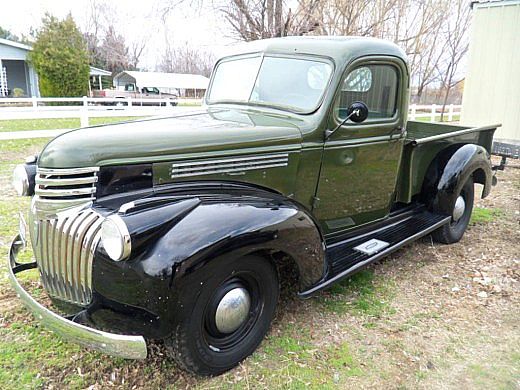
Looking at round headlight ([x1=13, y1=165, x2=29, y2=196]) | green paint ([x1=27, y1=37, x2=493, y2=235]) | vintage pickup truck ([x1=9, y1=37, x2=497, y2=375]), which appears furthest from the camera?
round headlight ([x1=13, y1=165, x2=29, y2=196])

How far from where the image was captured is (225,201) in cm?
260

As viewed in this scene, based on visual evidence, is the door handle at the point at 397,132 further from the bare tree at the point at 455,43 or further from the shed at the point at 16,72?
the shed at the point at 16,72

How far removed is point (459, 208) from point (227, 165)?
3249 millimetres

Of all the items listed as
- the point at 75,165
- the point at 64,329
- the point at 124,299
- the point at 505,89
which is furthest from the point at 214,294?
the point at 505,89

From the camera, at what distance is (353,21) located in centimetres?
1212

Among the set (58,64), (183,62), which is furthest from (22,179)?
(183,62)

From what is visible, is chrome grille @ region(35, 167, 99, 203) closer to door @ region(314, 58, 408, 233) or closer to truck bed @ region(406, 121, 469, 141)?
door @ region(314, 58, 408, 233)

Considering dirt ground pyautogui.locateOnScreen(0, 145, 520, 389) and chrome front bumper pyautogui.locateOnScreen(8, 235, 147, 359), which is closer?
chrome front bumper pyautogui.locateOnScreen(8, 235, 147, 359)

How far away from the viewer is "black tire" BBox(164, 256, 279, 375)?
7.84ft

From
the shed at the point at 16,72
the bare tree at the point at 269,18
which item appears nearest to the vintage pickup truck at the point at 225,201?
the bare tree at the point at 269,18

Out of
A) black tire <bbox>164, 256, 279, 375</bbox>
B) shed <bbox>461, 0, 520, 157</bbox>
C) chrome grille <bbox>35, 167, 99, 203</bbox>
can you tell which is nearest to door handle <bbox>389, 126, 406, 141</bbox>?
black tire <bbox>164, 256, 279, 375</bbox>

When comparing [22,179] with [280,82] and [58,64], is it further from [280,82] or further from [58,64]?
[58,64]

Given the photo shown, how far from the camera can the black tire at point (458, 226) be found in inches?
190

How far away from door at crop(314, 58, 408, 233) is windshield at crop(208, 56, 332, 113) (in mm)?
197
